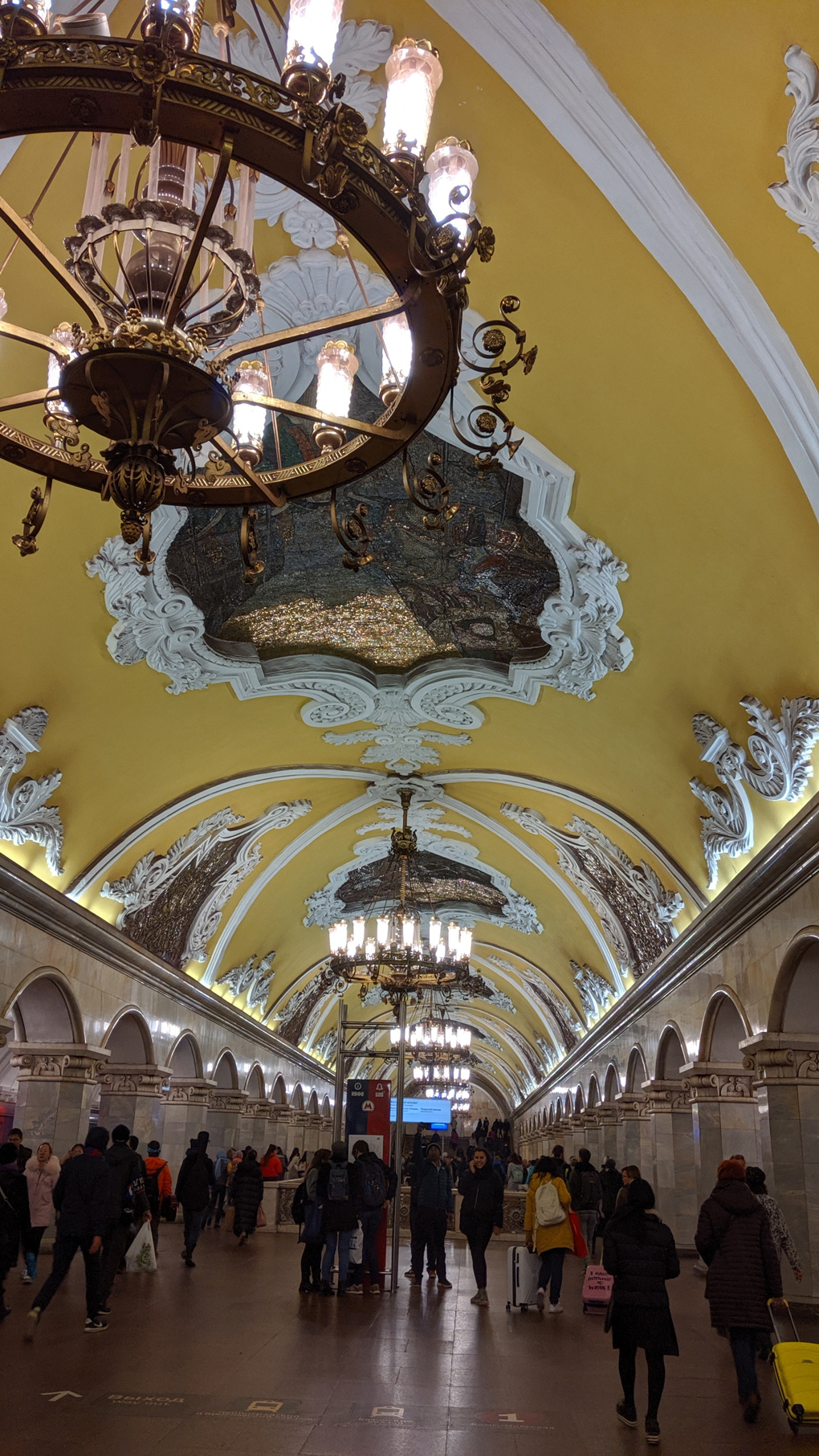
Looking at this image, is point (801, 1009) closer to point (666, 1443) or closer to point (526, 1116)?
point (666, 1443)

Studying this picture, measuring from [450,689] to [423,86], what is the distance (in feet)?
26.9

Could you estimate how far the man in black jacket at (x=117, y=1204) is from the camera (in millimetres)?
6848

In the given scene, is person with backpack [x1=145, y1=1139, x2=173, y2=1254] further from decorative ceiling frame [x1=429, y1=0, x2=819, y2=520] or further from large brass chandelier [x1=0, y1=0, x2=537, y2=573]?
decorative ceiling frame [x1=429, y1=0, x2=819, y2=520]

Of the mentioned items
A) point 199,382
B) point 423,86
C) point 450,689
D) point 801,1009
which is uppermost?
point 450,689

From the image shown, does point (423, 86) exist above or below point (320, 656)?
below

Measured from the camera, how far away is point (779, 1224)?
6500 mm

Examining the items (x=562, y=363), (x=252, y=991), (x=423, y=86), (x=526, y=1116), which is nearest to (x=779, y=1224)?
(x=562, y=363)

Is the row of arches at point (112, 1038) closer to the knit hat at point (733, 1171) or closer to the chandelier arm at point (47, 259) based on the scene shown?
the knit hat at point (733, 1171)

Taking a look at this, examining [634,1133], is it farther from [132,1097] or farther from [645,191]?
[645,191]

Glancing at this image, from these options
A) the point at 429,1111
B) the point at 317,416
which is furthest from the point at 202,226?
the point at 429,1111

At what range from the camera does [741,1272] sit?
5.57 metres

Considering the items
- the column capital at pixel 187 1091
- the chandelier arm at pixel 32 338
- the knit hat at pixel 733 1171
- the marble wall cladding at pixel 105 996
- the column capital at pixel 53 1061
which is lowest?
the knit hat at pixel 733 1171

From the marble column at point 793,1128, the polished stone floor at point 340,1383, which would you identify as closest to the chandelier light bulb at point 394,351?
the polished stone floor at point 340,1383

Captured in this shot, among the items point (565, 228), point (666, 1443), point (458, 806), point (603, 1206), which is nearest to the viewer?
point (666, 1443)
